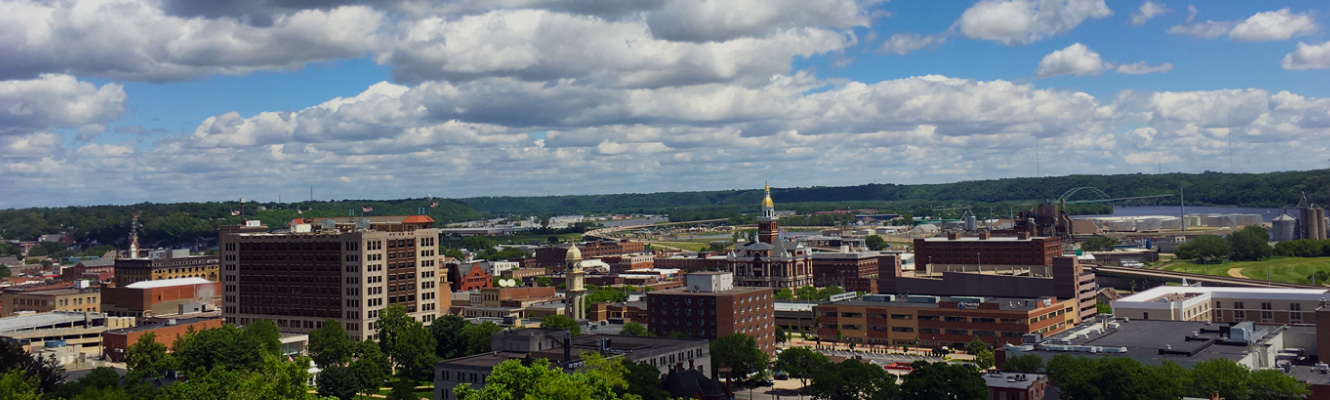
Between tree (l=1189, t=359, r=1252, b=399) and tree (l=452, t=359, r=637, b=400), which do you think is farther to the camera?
Answer: tree (l=1189, t=359, r=1252, b=399)

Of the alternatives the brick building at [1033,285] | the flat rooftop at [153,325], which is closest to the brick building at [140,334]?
the flat rooftop at [153,325]

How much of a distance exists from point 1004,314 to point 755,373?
42580mm

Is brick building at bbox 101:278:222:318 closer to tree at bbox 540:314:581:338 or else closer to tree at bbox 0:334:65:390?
tree at bbox 540:314:581:338

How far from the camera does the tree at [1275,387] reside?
100 m

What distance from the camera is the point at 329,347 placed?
145625 millimetres

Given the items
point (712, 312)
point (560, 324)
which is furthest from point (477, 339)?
point (712, 312)

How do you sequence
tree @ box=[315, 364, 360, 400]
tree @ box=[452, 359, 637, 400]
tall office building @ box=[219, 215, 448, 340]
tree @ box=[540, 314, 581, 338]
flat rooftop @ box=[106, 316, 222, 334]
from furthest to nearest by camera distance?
tall office building @ box=[219, 215, 448, 340], tree @ box=[540, 314, 581, 338], flat rooftop @ box=[106, 316, 222, 334], tree @ box=[315, 364, 360, 400], tree @ box=[452, 359, 637, 400]

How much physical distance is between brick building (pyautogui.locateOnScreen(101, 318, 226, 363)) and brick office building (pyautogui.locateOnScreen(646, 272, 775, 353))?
66.2m

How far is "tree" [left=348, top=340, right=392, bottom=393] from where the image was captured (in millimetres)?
127625

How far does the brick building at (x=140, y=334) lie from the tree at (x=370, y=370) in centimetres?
3145

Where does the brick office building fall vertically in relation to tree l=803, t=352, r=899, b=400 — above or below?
above

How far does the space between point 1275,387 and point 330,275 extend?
400 feet

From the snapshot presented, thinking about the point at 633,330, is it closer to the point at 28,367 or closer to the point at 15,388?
the point at 28,367

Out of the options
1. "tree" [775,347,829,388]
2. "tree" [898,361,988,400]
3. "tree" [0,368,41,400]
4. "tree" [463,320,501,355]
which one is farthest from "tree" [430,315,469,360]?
"tree" [898,361,988,400]
